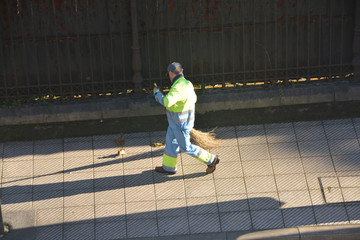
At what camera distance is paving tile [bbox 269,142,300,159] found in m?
9.30

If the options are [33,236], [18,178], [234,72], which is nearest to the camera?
[33,236]

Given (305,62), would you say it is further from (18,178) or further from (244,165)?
(18,178)

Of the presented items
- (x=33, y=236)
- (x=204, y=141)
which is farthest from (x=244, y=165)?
(x=33, y=236)

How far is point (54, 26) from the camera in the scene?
9375 mm

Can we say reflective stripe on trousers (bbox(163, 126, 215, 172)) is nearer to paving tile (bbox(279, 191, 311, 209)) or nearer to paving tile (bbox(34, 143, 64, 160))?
paving tile (bbox(279, 191, 311, 209))

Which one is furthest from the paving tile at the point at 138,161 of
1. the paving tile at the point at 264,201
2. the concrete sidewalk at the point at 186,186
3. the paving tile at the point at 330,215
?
the paving tile at the point at 330,215

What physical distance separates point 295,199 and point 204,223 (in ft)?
3.94

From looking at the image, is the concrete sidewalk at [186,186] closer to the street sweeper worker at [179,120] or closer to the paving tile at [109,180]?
the paving tile at [109,180]

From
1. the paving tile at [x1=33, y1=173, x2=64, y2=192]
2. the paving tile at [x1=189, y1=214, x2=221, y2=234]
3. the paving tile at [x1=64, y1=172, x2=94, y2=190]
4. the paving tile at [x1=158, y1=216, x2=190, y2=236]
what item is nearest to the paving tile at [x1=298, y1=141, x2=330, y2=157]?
the paving tile at [x1=189, y1=214, x2=221, y2=234]

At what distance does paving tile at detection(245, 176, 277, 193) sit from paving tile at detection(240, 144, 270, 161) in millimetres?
395

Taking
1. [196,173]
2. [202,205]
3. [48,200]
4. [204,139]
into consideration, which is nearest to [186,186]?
[196,173]

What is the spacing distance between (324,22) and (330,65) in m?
0.62

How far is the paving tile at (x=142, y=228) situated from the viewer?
8.30 metres

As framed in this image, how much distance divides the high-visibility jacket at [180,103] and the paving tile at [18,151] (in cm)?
211
